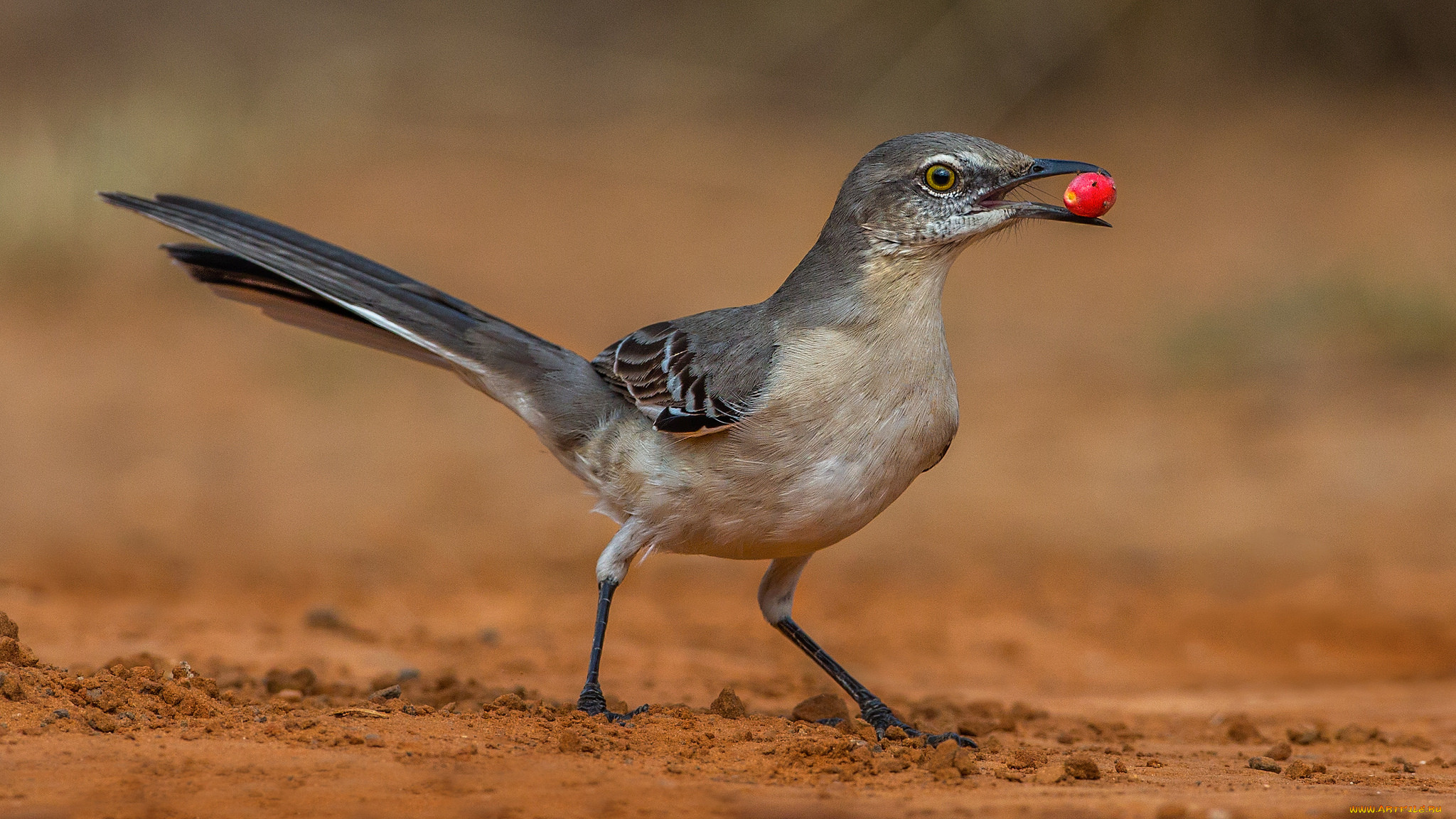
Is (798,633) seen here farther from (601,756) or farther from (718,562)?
(718,562)

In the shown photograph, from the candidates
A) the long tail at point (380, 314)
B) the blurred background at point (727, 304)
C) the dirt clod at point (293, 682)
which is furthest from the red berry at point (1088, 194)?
the dirt clod at point (293, 682)

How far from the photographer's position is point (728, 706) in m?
5.36

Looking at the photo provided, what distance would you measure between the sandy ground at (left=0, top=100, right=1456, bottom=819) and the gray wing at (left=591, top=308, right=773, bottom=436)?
1.17 metres

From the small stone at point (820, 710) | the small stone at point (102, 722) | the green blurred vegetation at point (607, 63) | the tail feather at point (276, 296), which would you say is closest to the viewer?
the small stone at point (102, 722)

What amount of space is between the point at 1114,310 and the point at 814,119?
7.09 metres

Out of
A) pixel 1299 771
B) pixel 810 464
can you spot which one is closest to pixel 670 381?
pixel 810 464

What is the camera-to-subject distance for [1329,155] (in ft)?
58.9

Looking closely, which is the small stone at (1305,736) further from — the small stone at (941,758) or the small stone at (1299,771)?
the small stone at (941,758)

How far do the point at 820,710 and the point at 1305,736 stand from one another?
2287mm

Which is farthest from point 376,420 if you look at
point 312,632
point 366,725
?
point 366,725

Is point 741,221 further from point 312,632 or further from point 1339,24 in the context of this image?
point 312,632

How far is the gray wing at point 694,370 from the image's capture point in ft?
17.5

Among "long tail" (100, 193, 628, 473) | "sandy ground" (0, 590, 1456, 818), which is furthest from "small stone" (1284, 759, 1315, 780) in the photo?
"long tail" (100, 193, 628, 473)

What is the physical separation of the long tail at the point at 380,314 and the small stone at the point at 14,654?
5.92 feet
